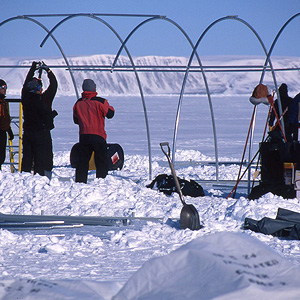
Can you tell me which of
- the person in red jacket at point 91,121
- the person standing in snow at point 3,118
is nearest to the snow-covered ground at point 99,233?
the person in red jacket at point 91,121

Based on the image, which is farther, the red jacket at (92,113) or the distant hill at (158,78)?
the distant hill at (158,78)

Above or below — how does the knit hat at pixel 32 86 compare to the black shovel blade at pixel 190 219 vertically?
above

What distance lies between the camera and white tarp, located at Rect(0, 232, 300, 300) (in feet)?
8.41

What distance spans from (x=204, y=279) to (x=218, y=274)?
0.07 metres

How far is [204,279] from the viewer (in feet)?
8.62

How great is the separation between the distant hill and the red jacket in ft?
393

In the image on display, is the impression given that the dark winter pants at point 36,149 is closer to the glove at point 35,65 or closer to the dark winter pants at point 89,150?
the dark winter pants at point 89,150

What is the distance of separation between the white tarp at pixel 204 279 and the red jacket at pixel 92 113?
4894 mm

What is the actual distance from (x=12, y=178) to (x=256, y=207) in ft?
11.4

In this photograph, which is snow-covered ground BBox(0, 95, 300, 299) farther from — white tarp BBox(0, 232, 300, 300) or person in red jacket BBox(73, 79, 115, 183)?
person in red jacket BBox(73, 79, 115, 183)

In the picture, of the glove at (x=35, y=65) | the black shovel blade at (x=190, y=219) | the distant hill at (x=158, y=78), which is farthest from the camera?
the distant hill at (x=158, y=78)

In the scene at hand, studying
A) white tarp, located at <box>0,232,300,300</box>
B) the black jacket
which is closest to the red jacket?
the black jacket

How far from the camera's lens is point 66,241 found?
16.9ft

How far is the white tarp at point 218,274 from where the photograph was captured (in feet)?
8.38
